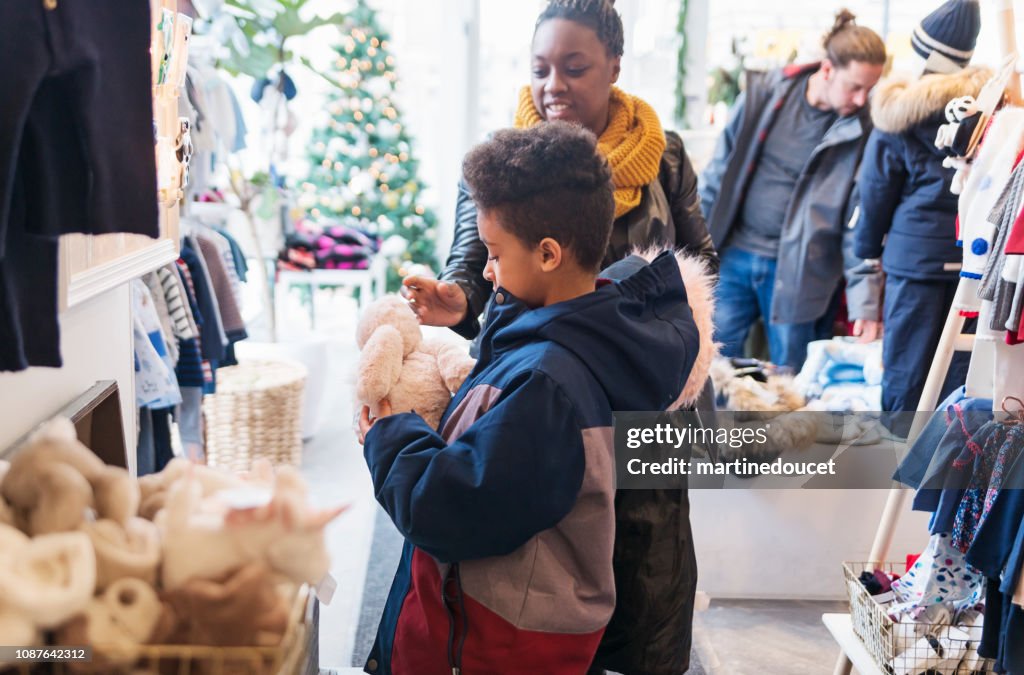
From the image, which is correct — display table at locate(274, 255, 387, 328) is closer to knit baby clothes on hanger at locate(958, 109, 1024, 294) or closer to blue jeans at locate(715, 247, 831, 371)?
blue jeans at locate(715, 247, 831, 371)

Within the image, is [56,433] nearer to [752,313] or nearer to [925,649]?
[925,649]

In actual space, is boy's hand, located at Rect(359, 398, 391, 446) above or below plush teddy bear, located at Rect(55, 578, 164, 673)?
below

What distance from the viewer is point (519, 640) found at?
1.25 meters

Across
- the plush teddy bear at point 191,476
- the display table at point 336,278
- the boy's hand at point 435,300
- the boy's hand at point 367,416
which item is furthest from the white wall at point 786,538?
the display table at point 336,278

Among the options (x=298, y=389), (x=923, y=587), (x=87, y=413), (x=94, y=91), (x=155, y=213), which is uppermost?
(x=94, y=91)

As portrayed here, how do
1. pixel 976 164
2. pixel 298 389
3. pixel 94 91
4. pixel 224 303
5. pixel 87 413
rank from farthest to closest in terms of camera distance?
pixel 298 389, pixel 224 303, pixel 976 164, pixel 87 413, pixel 94 91

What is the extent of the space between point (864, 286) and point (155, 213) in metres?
2.98

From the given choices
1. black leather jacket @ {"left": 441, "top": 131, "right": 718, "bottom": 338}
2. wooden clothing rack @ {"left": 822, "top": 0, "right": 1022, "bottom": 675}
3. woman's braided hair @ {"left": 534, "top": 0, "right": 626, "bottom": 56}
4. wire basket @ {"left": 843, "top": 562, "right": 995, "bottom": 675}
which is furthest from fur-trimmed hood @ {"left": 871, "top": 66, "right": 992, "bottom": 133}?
wire basket @ {"left": 843, "top": 562, "right": 995, "bottom": 675}

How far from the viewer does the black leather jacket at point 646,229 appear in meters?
1.91

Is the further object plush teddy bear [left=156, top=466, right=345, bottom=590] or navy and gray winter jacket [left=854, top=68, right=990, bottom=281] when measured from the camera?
navy and gray winter jacket [left=854, top=68, right=990, bottom=281]

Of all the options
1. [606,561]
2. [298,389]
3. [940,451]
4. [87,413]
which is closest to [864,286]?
[940,451]

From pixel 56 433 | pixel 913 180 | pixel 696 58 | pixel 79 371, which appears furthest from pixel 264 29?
pixel 56 433

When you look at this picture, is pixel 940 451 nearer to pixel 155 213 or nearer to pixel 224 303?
pixel 155 213

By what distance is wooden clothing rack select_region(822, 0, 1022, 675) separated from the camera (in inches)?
81.0
